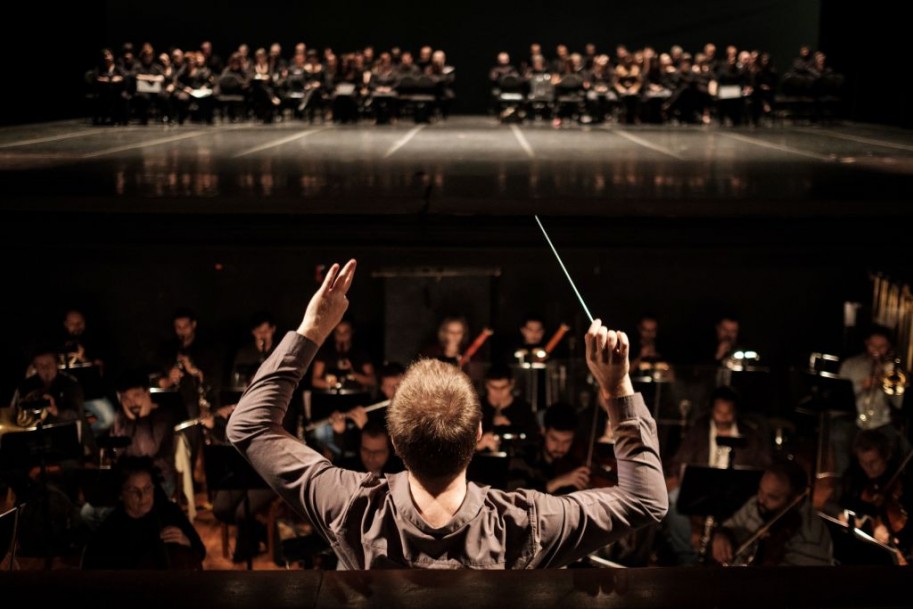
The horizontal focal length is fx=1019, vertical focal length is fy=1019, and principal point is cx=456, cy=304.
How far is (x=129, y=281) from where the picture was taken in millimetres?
8562

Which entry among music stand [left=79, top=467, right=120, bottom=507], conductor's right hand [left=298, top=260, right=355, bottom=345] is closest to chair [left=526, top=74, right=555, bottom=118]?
music stand [left=79, top=467, right=120, bottom=507]

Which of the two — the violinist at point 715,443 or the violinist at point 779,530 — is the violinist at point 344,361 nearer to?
the violinist at point 715,443

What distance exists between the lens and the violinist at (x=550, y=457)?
16.5ft

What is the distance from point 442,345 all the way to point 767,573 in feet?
17.8

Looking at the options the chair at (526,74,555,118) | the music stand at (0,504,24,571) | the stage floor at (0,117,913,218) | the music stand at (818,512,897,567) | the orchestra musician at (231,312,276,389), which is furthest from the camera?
the chair at (526,74,555,118)

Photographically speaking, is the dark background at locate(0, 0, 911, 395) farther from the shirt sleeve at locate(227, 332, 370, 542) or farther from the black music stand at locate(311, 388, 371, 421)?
the shirt sleeve at locate(227, 332, 370, 542)

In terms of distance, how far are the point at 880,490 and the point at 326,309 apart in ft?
12.2

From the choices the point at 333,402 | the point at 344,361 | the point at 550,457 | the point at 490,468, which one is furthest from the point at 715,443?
the point at 344,361

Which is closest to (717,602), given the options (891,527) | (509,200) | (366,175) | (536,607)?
(536,607)

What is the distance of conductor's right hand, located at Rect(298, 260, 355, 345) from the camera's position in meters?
1.77

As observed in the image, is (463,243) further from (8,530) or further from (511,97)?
(511,97)

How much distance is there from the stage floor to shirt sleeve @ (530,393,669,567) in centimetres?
388

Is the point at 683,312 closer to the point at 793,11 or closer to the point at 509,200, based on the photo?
the point at 509,200

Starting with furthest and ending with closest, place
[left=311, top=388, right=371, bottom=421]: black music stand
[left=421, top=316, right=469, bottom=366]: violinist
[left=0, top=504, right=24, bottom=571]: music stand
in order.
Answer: [left=421, top=316, right=469, bottom=366]: violinist < [left=311, top=388, right=371, bottom=421]: black music stand < [left=0, top=504, right=24, bottom=571]: music stand
